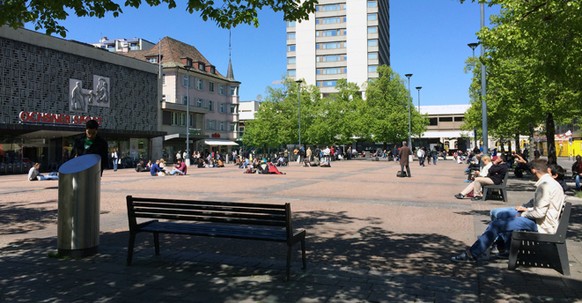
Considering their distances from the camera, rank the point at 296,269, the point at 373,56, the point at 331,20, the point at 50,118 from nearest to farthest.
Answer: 1. the point at 296,269
2. the point at 50,118
3. the point at 373,56
4. the point at 331,20

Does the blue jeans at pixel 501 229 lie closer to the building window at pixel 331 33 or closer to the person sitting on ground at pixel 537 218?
the person sitting on ground at pixel 537 218

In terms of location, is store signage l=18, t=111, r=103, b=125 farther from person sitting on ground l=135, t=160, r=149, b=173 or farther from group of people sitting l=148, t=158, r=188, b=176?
group of people sitting l=148, t=158, r=188, b=176

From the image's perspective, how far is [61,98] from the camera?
34719mm

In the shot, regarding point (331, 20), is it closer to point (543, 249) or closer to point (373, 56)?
point (373, 56)

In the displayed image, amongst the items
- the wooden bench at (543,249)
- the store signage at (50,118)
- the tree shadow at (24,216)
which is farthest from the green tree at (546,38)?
the store signage at (50,118)

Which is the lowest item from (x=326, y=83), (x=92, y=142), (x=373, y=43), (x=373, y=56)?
(x=92, y=142)

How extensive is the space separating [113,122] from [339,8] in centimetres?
6333

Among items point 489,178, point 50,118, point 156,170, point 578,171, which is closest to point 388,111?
point 156,170

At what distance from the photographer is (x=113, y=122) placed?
40.3 meters

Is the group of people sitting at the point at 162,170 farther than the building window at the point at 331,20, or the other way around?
the building window at the point at 331,20

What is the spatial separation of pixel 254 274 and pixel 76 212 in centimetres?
259

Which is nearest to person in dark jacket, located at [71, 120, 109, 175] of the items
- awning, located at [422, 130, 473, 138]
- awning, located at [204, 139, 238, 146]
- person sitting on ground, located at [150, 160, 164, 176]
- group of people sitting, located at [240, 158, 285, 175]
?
person sitting on ground, located at [150, 160, 164, 176]

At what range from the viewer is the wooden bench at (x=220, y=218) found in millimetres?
4984

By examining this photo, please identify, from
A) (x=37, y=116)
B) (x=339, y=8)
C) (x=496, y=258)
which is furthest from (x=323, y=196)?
(x=339, y=8)
